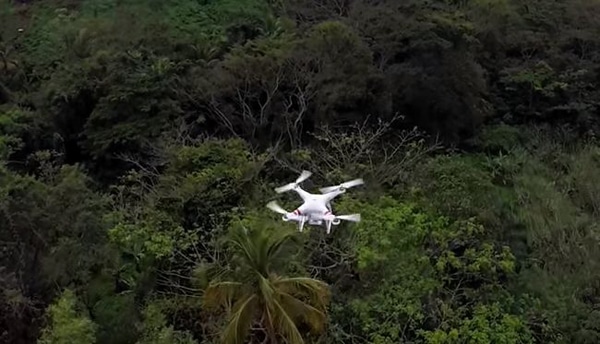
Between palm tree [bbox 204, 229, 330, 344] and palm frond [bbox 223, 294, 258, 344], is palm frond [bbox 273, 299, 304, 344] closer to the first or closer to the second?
palm tree [bbox 204, 229, 330, 344]

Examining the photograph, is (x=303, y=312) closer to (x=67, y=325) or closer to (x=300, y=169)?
(x=67, y=325)

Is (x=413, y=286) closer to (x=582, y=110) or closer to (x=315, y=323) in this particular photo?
(x=315, y=323)

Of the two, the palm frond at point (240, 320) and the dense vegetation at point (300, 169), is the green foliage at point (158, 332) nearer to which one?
the dense vegetation at point (300, 169)

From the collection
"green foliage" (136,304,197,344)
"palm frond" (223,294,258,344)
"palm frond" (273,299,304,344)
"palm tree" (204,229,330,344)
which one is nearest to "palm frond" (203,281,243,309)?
"palm tree" (204,229,330,344)

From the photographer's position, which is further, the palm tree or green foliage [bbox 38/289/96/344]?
green foliage [bbox 38/289/96/344]

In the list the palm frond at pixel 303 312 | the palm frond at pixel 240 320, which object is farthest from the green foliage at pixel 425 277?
the palm frond at pixel 240 320

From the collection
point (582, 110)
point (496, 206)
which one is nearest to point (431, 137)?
point (496, 206)
